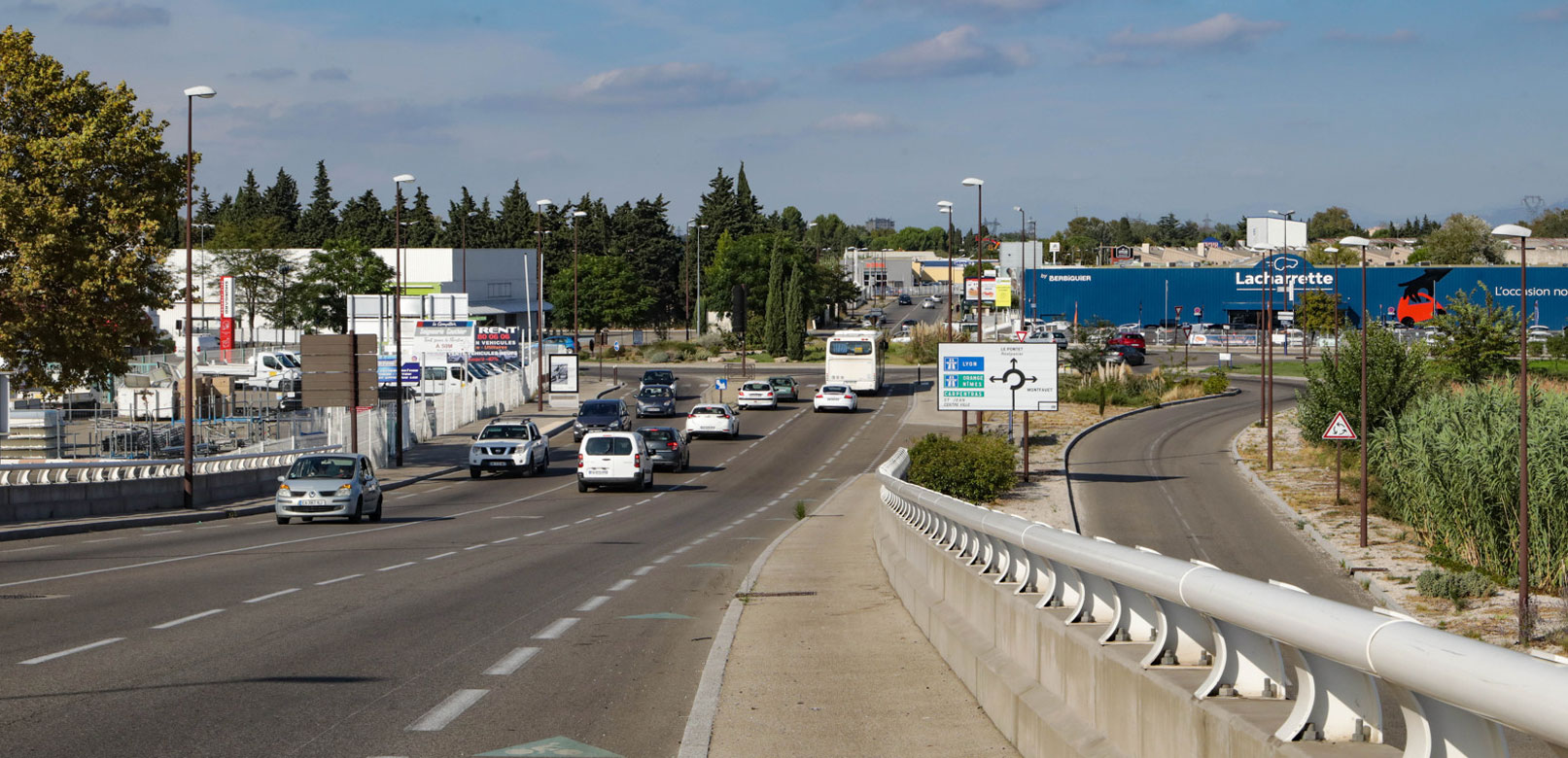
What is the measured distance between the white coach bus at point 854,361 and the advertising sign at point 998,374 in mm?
29006

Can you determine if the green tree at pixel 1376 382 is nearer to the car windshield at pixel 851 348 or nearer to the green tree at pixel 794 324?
the car windshield at pixel 851 348

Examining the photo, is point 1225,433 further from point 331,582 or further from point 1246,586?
point 1246,586

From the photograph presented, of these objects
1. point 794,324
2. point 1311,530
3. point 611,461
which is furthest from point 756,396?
point 1311,530

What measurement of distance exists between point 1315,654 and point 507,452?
43480mm

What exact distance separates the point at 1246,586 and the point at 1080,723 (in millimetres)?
1914

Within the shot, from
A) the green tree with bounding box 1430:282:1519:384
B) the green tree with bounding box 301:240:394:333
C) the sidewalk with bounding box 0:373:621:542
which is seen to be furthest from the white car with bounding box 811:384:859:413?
the green tree with bounding box 301:240:394:333

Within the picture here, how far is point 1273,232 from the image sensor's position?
141m

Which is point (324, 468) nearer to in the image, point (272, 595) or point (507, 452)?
point (272, 595)

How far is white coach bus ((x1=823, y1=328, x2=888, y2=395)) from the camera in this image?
75.5 m

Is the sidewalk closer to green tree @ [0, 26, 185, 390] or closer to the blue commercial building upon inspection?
green tree @ [0, 26, 185, 390]

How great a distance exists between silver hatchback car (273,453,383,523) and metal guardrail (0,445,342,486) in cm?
478

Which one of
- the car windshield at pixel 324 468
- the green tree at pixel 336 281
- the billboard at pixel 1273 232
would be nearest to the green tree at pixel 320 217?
the green tree at pixel 336 281

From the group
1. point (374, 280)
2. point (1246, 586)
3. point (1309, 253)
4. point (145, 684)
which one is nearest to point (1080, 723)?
point (1246, 586)

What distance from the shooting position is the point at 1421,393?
50.4 meters
